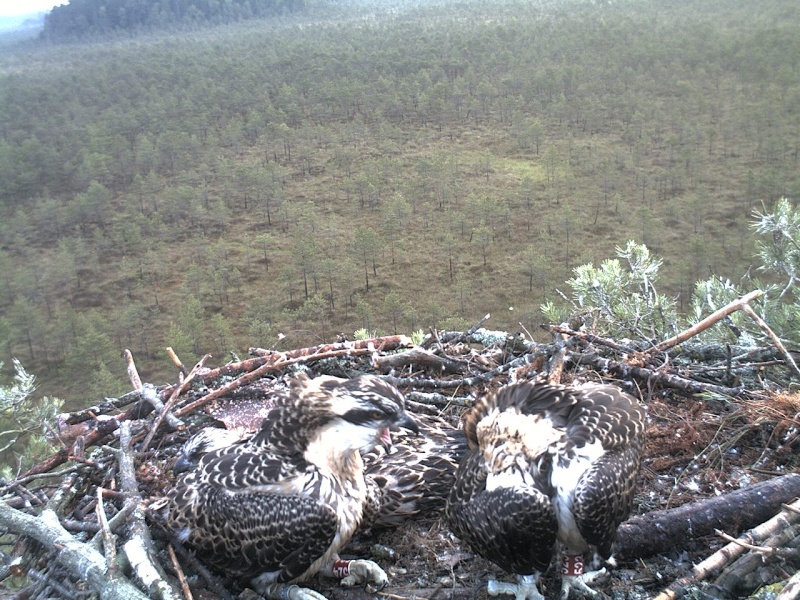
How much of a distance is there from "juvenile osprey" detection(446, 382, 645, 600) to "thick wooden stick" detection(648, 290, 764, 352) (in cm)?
118

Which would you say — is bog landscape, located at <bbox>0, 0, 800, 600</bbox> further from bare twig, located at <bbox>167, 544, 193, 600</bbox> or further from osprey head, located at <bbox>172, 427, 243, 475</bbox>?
osprey head, located at <bbox>172, 427, 243, 475</bbox>

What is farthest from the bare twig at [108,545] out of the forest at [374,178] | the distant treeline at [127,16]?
the distant treeline at [127,16]

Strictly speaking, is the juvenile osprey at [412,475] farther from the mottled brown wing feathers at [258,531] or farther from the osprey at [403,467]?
the mottled brown wing feathers at [258,531]

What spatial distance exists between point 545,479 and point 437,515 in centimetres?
99

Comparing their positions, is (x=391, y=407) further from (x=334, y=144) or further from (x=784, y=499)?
(x=334, y=144)

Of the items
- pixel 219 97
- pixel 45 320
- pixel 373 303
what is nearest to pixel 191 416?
pixel 373 303

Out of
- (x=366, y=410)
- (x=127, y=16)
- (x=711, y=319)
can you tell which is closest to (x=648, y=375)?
(x=711, y=319)

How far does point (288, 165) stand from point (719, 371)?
5074 centimetres

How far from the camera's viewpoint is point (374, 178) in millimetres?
46750

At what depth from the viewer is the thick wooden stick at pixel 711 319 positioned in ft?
13.8

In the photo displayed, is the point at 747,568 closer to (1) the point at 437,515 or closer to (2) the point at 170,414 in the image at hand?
(1) the point at 437,515

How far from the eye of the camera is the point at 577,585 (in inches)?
125

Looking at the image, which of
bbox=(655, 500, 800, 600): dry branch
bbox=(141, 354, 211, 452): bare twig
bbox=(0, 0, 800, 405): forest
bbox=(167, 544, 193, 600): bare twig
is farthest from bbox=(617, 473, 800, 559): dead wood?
bbox=(0, 0, 800, 405): forest

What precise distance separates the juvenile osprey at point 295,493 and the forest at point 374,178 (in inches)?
657
